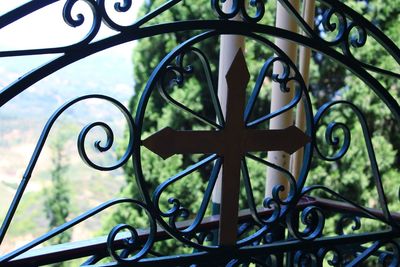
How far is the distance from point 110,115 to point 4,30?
4.42 metres

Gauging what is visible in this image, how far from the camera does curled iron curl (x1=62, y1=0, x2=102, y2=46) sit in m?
0.85

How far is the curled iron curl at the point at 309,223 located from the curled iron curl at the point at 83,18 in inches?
22.2

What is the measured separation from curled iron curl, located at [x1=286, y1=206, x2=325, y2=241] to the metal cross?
144 millimetres

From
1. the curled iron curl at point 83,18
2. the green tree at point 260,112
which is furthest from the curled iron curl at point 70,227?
the green tree at point 260,112

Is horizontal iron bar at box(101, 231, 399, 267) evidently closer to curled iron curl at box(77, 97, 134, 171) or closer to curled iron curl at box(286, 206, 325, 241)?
curled iron curl at box(286, 206, 325, 241)

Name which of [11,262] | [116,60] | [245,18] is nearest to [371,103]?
[116,60]

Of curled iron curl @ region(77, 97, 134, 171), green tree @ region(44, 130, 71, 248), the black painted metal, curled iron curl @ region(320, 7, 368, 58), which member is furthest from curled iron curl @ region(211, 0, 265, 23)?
green tree @ region(44, 130, 71, 248)

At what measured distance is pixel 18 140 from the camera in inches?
195

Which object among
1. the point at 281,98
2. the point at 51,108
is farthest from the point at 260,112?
the point at 281,98

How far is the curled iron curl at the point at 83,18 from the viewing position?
849 mm

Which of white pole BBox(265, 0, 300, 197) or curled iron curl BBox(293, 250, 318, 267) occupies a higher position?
white pole BBox(265, 0, 300, 197)

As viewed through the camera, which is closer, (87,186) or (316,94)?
(316,94)

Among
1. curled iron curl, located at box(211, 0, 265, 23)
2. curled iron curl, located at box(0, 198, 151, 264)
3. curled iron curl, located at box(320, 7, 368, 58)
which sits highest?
curled iron curl, located at box(211, 0, 265, 23)

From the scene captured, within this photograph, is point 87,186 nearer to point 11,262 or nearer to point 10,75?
point 10,75
